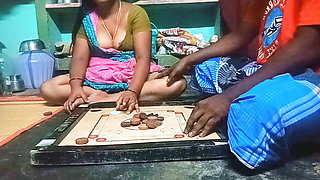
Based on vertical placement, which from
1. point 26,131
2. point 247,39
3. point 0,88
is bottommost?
point 0,88

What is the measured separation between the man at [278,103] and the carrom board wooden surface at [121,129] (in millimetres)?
64

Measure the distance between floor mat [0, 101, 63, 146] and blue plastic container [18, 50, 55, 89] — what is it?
0.42m

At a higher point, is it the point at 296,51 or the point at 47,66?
Answer: the point at 296,51

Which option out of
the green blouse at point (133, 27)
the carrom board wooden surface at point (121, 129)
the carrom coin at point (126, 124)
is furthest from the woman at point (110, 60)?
the carrom coin at point (126, 124)

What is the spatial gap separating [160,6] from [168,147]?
158cm

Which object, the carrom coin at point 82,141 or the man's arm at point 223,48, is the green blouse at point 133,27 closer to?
the man's arm at point 223,48

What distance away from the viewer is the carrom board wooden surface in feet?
2.63

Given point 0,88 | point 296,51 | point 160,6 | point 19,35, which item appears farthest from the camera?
point 19,35

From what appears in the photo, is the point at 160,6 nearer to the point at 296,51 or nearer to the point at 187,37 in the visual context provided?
the point at 187,37

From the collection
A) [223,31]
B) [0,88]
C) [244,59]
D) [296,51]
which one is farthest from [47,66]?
[296,51]

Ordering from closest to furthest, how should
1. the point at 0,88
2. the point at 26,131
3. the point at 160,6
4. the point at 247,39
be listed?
the point at 26,131
the point at 247,39
the point at 0,88
the point at 160,6

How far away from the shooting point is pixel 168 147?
29.0 inches

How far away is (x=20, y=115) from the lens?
4.61 ft

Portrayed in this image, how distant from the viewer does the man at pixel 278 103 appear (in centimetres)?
66
